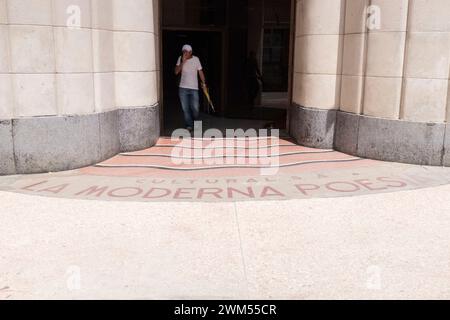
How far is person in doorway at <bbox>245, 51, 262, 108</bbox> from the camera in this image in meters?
14.4

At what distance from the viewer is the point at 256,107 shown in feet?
50.9

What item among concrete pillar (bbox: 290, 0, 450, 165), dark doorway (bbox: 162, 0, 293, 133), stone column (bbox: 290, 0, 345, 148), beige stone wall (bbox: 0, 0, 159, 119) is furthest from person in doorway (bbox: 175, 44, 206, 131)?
concrete pillar (bbox: 290, 0, 450, 165)

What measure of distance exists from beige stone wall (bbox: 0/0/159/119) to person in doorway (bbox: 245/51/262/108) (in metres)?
5.52

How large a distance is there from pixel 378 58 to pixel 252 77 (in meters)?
6.44

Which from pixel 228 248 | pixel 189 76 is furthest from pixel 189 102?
pixel 228 248

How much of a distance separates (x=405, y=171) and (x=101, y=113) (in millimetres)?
4927

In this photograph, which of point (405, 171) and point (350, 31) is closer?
point (405, 171)

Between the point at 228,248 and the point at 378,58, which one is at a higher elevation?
the point at 378,58

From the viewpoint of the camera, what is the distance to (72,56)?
7750mm

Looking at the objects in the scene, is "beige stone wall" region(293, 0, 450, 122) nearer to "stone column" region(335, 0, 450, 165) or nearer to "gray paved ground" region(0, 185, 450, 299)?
"stone column" region(335, 0, 450, 165)

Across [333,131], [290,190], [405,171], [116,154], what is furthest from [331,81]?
[116,154]

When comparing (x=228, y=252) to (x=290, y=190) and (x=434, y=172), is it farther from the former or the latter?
(x=434, y=172)

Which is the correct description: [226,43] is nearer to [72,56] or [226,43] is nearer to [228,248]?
[72,56]
